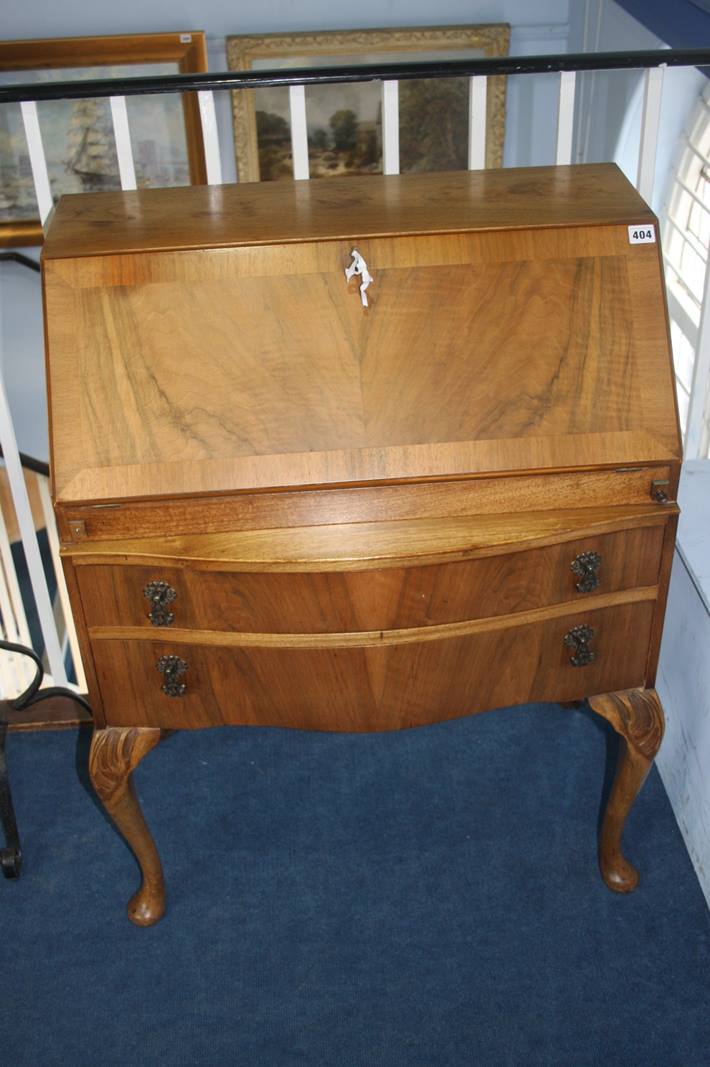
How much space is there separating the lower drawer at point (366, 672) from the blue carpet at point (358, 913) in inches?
23.0

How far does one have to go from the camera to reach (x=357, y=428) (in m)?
1.72

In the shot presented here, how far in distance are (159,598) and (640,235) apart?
102 centimetres

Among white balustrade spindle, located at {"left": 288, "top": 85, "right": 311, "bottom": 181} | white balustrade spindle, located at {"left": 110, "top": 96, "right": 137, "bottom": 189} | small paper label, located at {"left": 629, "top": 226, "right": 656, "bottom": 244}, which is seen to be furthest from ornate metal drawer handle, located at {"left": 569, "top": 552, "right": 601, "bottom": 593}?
white balustrade spindle, located at {"left": 110, "top": 96, "right": 137, "bottom": 189}

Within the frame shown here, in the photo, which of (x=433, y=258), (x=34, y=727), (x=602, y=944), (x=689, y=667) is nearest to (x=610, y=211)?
(x=433, y=258)

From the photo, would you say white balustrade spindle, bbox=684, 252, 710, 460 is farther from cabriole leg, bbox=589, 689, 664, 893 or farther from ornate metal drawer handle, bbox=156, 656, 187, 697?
ornate metal drawer handle, bbox=156, 656, 187, 697

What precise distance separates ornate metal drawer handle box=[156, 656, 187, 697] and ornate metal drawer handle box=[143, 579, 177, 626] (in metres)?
0.09

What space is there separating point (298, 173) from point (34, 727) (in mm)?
1562

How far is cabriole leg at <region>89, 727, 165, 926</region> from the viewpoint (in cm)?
197

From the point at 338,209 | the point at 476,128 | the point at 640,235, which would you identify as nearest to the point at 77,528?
the point at 338,209

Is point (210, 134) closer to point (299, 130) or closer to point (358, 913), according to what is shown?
point (299, 130)

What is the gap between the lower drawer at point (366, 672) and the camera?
5.96 feet

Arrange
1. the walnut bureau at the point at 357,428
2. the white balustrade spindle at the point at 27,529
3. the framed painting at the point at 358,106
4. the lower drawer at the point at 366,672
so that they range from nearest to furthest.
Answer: the walnut bureau at the point at 357,428 → the lower drawer at the point at 366,672 → the white balustrade spindle at the point at 27,529 → the framed painting at the point at 358,106

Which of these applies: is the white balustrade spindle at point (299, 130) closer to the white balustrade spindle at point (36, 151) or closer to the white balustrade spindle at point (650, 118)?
the white balustrade spindle at point (36, 151)

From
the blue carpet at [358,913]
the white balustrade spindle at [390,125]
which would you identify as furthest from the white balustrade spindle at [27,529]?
the white balustrade spindle at [390,125]
